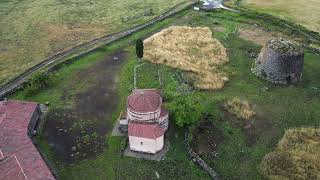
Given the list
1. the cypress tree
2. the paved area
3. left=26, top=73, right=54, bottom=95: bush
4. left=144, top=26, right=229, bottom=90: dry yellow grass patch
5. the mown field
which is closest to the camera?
the mown field

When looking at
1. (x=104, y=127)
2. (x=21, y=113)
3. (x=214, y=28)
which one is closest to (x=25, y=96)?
(x=21, y=113)

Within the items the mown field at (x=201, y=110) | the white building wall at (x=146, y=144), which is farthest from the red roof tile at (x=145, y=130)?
the mown field at (x=201, y=110)

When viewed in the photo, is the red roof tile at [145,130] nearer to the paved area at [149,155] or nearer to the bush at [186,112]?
the paved area at [149,155]

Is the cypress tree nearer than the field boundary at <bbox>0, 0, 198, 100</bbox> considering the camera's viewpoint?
No

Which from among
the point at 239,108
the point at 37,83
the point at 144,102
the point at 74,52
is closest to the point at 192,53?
the point at 239,108

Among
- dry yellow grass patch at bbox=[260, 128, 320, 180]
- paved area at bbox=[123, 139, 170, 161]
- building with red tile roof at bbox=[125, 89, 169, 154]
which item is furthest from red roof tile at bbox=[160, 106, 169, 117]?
dry yellow grass patch at bbox=[260, 128, 320, 180]

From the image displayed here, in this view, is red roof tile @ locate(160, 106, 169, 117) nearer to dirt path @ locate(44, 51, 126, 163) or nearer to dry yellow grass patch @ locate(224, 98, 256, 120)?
dirt path @ locate(44, 51, 126, 163)

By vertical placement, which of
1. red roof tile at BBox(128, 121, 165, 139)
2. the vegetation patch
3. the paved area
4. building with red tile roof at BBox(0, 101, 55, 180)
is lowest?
the paved area

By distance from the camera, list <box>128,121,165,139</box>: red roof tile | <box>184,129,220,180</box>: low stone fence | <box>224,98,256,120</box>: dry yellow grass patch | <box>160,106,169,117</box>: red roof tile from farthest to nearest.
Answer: <box>224,98,256,120</box>: dry yellow grass patch, <box>160,106,169,117</box>: red roof tile, <box>128,121,165,139</box>: red roof tile, <box>184,129,220,180</box>: low stone fence
